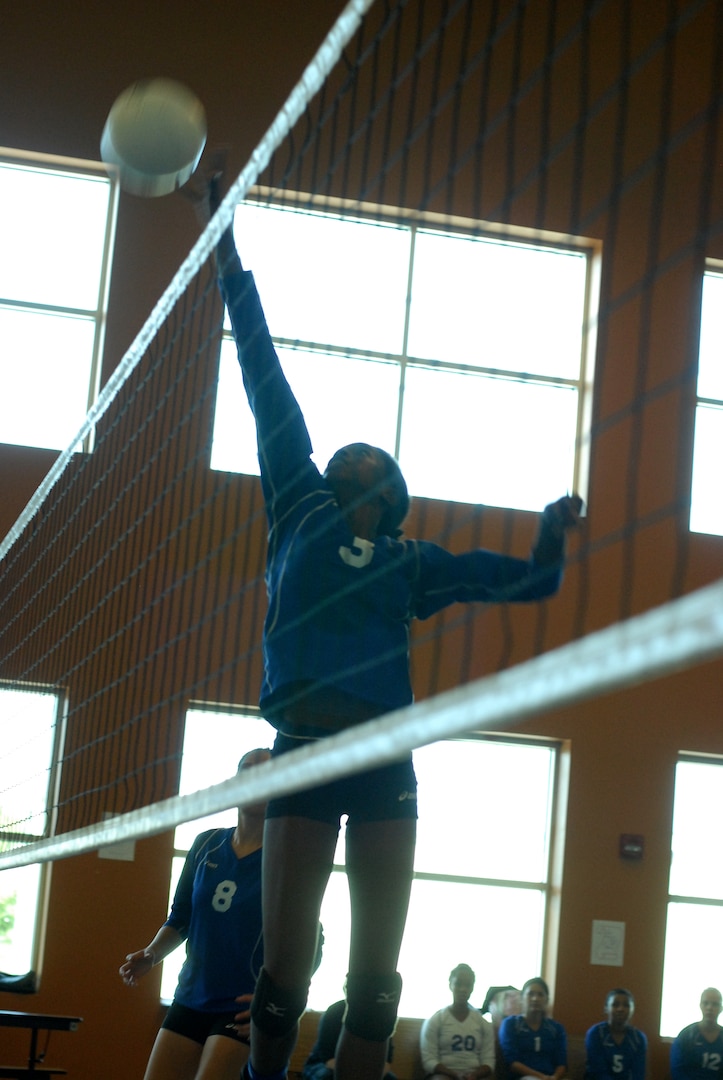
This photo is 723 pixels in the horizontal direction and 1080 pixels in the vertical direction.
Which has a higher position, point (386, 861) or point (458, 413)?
Result: point (458, 413)

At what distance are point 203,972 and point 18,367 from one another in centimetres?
703

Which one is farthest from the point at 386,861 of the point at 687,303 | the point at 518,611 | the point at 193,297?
the point at 687,303

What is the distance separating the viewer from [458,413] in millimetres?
10844

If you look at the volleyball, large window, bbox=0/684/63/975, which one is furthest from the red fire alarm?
the volleyball

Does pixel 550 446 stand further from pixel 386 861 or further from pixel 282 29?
pixel 386 861

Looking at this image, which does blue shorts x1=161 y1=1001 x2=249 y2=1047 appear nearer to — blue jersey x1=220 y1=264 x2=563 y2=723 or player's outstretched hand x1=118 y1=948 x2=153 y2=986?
player's outstretched hand x1=118 y1=948 x2=153 y2=986

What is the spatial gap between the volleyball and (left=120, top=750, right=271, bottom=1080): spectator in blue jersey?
1898 millimetres

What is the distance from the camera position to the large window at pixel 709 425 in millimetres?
11055

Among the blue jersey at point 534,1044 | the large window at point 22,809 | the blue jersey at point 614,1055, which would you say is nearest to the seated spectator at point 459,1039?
the blue jersey at point 534,1044

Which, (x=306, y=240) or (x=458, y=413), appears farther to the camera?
(x=458, y=413)

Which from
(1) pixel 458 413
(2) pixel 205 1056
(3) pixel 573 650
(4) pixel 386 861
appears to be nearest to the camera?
(3) pixel 573 650

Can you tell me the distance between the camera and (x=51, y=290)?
10711mm

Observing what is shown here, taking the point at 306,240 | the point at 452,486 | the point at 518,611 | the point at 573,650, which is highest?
the point at 306,240

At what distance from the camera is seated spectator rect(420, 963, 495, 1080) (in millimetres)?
9555
